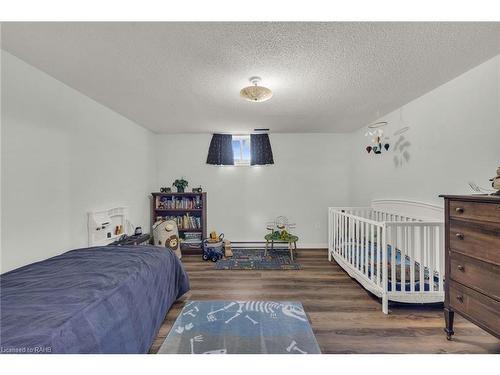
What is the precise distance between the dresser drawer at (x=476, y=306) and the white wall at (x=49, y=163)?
341 centimetres

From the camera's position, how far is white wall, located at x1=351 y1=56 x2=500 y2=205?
6.20ft

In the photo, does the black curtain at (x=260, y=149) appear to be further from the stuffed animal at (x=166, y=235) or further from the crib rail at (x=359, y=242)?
the stuffed animal at (x=166, y=235)

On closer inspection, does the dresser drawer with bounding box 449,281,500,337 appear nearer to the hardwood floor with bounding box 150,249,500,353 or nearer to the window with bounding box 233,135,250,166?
the hardwood floor with bounding box 150,249,500,353

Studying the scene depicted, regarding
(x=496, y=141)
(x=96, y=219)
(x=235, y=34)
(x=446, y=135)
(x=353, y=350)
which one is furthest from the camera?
(x=96, y=219)

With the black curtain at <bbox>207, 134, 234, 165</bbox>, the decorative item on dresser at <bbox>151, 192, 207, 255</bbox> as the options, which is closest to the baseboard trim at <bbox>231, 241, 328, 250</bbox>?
the decorative item on dresser at <bbox>151, 192, 207, 255</bbox>

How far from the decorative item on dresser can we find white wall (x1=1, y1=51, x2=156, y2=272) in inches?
44.1

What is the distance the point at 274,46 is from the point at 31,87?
209 centimetres

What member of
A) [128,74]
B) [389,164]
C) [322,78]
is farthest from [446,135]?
[128,74]

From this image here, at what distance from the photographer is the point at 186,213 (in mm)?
4297

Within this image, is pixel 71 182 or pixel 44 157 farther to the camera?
pixel 71 182

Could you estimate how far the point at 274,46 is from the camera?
1612 millimetres

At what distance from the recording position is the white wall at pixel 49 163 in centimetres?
172
